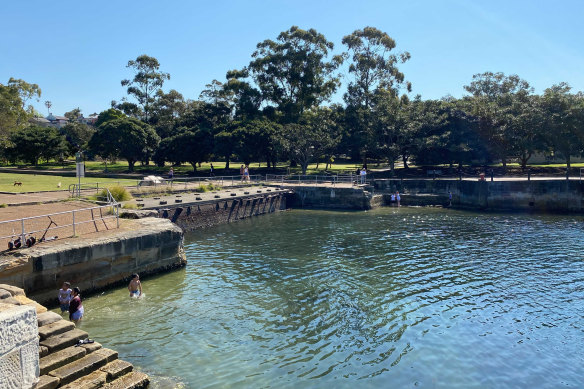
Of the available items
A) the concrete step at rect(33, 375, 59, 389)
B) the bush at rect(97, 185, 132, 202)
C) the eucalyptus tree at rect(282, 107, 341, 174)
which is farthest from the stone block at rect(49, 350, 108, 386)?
the eucalyptus tree at rect(282, 107, 341, 174)

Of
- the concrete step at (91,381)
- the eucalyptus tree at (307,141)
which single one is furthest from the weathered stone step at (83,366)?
the eucalyptus tree at (307,141)

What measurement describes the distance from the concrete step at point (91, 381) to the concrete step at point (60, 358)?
1.86 feet

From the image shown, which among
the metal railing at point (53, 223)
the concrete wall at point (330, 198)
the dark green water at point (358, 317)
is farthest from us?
the concrete wall at point (330, 198)

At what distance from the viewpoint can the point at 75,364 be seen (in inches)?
364

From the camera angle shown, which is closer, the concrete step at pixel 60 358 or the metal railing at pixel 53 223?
the concrete step at pixel 60 358

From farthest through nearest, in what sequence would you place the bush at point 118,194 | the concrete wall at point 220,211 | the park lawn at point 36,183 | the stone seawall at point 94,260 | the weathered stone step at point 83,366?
the park lawn at point 36,183
the concrete wall at point 220,211
the bush at point 118,194
the stone seawall at point 94,260
the weathered stone step at point 83,366

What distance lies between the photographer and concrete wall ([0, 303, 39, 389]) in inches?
244

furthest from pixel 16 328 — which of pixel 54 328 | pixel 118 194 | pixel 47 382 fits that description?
pixel 118 194

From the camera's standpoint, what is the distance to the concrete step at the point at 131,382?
360 inches

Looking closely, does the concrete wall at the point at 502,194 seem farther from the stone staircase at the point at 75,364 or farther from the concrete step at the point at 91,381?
the concrete step at the point at 91,381

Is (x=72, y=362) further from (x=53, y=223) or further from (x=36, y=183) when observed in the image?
(x=36, y=183)

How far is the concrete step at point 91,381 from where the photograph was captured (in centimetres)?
862

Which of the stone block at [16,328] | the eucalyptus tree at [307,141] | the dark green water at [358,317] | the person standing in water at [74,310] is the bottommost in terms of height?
the dark green water at [358,317]

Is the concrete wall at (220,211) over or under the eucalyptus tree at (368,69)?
under
